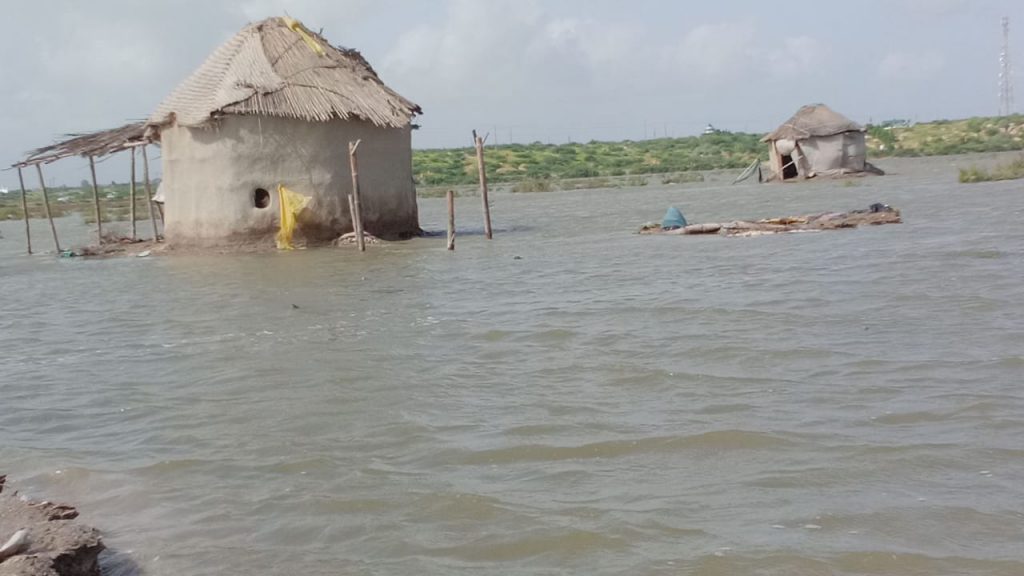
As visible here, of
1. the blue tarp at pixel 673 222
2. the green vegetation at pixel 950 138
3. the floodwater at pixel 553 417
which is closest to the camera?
the floodwater at pixel 553 417

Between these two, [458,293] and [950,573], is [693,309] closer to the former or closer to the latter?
[458,293]

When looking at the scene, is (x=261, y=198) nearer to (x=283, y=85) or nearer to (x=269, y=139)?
(x=269, y=139)

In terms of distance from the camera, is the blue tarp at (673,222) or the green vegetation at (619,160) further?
the green vegetation at (619,160)

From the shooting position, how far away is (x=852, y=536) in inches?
162

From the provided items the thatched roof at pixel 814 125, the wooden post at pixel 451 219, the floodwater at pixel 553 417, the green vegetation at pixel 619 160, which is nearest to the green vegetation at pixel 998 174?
the thatched roof at pixel 814 125

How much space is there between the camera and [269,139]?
16172 millimetres

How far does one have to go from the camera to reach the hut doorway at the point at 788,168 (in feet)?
Result: 96.1

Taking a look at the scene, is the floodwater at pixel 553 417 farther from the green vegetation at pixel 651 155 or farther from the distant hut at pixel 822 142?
the green vegetation at pixel 651 155

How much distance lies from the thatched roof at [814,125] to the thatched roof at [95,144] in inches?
666

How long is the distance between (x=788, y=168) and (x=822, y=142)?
1673 millimetres

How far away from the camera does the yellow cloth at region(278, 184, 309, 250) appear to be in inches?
641

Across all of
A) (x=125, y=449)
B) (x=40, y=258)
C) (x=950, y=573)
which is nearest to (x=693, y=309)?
(x=125, y=449)

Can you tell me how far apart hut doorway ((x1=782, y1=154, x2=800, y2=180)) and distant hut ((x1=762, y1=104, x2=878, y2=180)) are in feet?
1.31

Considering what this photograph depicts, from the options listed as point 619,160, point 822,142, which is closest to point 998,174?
point 822,142
